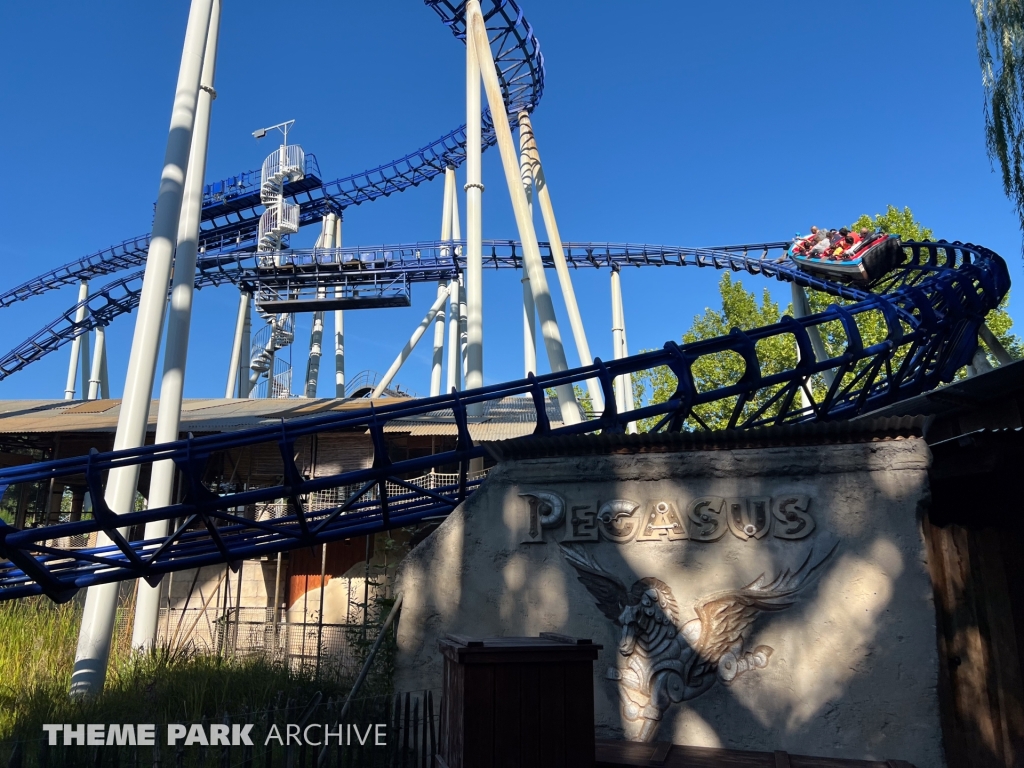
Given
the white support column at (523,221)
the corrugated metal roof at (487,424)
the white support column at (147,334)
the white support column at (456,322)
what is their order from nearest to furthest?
1. the white support column at (147,334)
2. the white support column at (523,221)
3. the corrugated metal roof at (487,424)
4. the white support column at (456,322)

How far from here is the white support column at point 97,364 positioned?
90.1ft

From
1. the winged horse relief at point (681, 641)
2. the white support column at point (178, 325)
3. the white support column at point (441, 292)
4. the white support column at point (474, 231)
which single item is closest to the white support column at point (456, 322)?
the white support column at point (441, 292)

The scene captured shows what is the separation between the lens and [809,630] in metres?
6.09

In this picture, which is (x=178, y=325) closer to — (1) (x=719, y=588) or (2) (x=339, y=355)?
(1) (x=719, y=588)

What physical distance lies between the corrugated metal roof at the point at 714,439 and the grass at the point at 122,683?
3161mm

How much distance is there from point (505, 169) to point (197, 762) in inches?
478

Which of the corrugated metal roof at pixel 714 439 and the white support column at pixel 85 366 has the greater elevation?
the white support column at pixel 85 366

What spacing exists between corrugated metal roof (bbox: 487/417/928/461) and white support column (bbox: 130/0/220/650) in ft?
17.5

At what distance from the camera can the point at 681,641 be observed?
20.3 feet

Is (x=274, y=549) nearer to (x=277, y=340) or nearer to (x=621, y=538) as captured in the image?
(x=621, y=538)

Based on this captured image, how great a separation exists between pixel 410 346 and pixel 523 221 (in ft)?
29.1

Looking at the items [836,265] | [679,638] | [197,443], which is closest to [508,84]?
[836,265]

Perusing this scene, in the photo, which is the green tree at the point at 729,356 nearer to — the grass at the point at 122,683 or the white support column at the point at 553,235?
the white support column at the point at 553,235

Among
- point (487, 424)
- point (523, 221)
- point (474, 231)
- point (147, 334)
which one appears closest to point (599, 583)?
point (147, 334)
